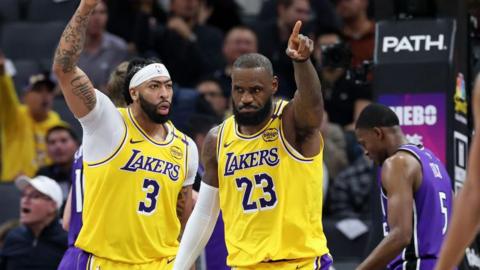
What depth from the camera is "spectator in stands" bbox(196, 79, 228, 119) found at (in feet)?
44.0

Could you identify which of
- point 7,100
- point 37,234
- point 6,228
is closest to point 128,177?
point 37,234

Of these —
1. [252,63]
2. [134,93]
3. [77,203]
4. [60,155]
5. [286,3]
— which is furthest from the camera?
[286,3]

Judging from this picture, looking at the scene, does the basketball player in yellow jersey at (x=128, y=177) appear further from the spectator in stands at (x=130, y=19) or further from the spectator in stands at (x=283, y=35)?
the spectator in stands at (x=130, y=19)

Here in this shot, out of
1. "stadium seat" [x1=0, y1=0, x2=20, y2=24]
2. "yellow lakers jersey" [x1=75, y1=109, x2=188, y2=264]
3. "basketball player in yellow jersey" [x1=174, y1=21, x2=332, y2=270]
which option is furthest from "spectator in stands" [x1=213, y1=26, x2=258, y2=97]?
"basketball player in yellow jersey" [x1=174, y1=21, x2=332, y2=270]

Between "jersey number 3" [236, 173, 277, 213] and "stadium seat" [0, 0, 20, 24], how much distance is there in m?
8.83

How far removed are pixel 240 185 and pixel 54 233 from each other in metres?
3.29

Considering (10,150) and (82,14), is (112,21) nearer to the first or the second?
(10,150)

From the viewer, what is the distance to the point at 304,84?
7.18 m

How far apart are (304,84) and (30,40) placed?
335 inches

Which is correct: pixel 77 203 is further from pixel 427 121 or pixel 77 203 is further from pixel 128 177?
pixel 427 121

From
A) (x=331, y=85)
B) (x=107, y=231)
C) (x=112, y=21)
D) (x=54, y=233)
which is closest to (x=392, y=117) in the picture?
(x=107, y=231)

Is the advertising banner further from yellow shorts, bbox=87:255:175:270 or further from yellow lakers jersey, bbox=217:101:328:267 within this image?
yellow shorts, bbox=87:255:175:270

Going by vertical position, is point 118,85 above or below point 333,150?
above

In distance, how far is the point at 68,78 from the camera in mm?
7914
